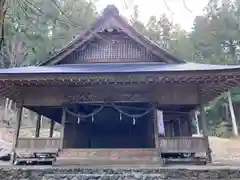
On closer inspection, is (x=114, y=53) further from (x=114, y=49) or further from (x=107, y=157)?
(x=107, y=157)

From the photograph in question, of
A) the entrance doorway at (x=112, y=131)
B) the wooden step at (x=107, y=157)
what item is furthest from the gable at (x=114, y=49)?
the wooden step at (x=107, y=157)

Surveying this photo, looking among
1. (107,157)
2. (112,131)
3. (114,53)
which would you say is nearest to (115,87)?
(107,157)

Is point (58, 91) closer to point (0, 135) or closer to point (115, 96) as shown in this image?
point (115, 96)

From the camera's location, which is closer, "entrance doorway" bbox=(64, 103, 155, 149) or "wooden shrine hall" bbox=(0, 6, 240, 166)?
"wooden shrine hall" bbox=(0, 6, 240, 166)

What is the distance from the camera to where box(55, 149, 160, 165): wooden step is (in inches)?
291

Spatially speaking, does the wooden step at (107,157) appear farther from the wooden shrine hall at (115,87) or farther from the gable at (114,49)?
the gable at (114,49)

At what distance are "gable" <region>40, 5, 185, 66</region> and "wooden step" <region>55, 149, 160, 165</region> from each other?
3366 mm

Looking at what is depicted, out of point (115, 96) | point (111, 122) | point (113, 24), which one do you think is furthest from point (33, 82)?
point (111, 122)

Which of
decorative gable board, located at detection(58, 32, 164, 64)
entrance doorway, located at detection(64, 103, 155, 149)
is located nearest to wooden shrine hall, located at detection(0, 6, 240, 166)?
decorative gable board, located at detection(58, 32, 164, 64)

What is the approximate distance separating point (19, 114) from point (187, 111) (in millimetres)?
6102

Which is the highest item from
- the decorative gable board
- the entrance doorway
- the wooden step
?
the decorative gable board

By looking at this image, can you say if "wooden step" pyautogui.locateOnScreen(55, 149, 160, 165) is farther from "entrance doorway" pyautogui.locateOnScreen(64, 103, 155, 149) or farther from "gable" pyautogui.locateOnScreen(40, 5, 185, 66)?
"gable" pyautogui.locateOnScreen(40, 5, 185, 66)

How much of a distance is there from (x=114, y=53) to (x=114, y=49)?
141mm

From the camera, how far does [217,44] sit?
77.4 ft
